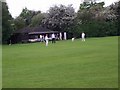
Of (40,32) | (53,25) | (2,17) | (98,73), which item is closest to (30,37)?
(40,32)

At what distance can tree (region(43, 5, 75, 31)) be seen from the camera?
82.7 meters

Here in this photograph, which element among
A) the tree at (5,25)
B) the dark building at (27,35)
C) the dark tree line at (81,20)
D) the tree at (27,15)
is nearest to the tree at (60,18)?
the dark tree line at (81,20)

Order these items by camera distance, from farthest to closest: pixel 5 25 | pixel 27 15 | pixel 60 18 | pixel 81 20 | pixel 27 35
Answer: pixel 27 15 → pixel 60 18 → pixel 81 20 → pixel 27 35 → pixel 5 25

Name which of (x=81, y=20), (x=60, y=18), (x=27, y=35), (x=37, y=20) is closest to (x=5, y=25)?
(x=27, y=35)

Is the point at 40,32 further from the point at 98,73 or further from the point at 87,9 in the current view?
the point at 98,73

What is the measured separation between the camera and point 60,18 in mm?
84938

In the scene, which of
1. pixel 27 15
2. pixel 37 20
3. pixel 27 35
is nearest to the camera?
pixel 27 35

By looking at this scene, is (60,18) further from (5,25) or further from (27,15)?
(27,15)

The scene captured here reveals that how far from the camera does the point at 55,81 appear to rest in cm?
A: 1330

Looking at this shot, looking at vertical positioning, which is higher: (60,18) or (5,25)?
(60,18)

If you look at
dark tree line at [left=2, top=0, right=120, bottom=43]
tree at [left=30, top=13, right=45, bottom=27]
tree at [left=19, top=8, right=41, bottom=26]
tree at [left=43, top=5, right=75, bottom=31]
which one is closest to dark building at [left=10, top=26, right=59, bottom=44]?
dark tree line at [left=2, top=0, right=120, bottom=43]

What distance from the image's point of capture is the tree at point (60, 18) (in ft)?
271

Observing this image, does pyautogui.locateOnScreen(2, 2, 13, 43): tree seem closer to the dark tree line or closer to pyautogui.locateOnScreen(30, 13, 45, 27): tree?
the dark tree line

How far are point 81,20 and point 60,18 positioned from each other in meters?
5.71
